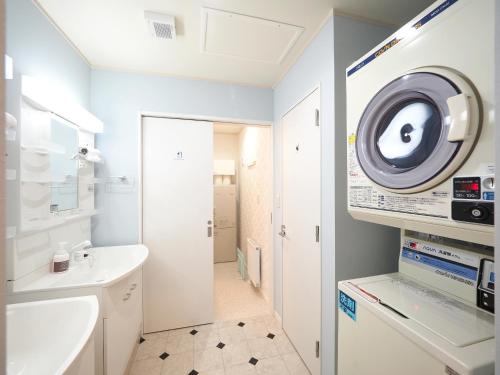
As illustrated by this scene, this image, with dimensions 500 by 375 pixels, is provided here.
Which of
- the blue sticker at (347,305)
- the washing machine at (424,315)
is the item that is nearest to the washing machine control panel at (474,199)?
the washing machine at (424,315)

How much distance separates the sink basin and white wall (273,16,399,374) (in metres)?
1.24

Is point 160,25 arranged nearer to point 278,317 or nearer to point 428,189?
point 428,189

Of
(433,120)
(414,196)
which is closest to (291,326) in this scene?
(414,196)

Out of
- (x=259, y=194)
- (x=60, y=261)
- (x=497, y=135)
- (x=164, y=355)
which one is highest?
(x=497, y=135)

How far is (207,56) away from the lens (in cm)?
171

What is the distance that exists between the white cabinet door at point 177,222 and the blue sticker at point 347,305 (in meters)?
1.45

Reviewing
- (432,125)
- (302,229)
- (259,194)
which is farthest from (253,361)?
(432,125)

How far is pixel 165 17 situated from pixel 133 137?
3.40 ft

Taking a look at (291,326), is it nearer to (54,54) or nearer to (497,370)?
(497,370)

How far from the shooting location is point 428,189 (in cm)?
68

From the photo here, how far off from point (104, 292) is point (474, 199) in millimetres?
1619

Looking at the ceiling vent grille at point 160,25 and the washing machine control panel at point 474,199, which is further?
the ceiling vent grille at point 160,25

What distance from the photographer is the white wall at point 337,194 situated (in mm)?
1273

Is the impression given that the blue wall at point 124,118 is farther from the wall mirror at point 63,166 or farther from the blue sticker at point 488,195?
the blue sticker at point 488,195
